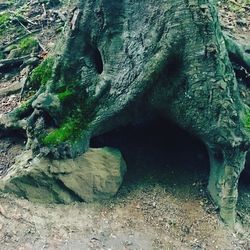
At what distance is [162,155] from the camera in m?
5.85

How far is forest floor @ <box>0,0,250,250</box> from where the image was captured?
16.0ft

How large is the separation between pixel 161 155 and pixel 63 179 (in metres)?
1.32

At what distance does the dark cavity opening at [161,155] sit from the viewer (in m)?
5.61

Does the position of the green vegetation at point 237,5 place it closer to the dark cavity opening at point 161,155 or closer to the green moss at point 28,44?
the green moss at point 28,44

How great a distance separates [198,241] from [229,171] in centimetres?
86

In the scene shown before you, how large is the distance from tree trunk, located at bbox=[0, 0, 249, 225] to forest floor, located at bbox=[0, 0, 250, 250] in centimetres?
27

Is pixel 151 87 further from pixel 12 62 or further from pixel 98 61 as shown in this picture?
pixel 12 62

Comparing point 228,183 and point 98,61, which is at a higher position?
point 98,61

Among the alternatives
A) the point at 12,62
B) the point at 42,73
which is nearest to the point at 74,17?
the point at 42,73

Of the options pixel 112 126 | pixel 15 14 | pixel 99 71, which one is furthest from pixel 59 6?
pixel 112 126

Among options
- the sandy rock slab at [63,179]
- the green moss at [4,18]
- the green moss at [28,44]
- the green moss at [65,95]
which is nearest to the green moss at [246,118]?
the sandy rock slab at [63,179]

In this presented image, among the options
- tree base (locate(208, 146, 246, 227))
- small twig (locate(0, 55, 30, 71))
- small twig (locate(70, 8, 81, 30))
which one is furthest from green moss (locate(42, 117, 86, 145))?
small twig (locate(0, 55, 30, 71))

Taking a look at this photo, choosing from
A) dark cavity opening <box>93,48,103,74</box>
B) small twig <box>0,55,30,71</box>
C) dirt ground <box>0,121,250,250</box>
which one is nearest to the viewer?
dirt ground <box>0,121,250,250</box>

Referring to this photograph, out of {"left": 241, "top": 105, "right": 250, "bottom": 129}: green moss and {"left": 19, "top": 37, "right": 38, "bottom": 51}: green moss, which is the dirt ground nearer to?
{"left": 241, "top": 105, "right": 250, "bottom": 129}: green moss
